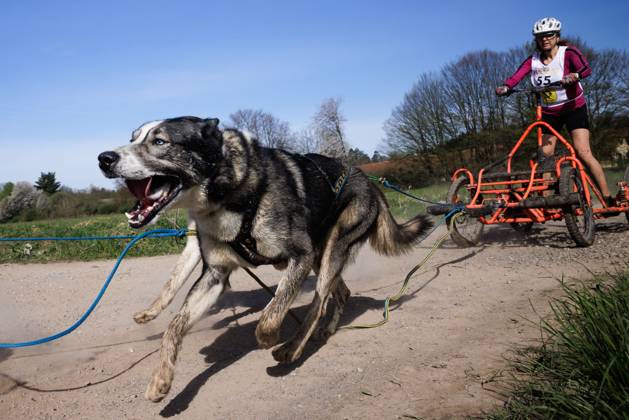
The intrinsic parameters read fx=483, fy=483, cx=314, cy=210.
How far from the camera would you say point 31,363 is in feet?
13.5

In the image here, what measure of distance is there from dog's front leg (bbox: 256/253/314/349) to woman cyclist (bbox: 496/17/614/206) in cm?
458

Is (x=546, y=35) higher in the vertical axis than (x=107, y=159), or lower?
higher

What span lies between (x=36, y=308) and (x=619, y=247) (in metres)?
7.70

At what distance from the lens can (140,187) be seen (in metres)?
3.38

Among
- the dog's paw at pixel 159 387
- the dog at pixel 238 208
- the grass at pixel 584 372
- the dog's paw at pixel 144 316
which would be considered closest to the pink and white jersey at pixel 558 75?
the dog at pixel 238 208

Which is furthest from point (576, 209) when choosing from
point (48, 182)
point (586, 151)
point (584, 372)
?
point (48, 182)

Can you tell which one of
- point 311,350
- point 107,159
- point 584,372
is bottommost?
point 311,350

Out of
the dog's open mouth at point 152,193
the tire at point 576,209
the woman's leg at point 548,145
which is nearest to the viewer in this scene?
the dog's open mouth at point 152,193

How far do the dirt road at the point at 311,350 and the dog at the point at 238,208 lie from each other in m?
0.35

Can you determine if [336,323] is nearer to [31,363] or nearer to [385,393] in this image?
[385,393]

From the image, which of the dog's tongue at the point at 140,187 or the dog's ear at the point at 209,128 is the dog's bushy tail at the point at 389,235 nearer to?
the dog's ear at the point at 209,128

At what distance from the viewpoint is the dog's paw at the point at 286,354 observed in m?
3.64

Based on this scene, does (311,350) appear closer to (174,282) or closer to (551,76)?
(174,282)

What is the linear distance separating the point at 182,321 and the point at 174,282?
3.83 ft
